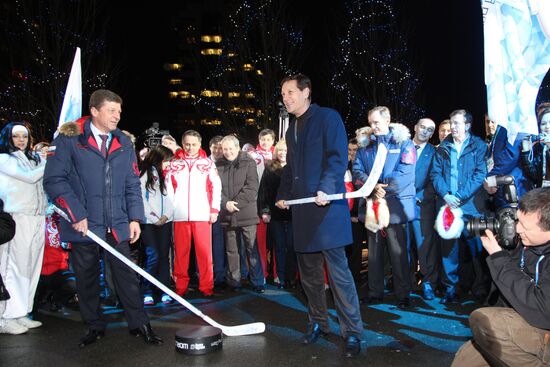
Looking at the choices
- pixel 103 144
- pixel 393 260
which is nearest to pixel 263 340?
pixel 393 260

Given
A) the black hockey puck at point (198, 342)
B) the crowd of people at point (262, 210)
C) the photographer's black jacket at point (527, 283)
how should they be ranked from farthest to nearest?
the crowd of people at point (262, 210)
the black hockey puck at point (198, 342)
the photographer's black jacket at point (527, 283)

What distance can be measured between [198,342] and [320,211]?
1.54m

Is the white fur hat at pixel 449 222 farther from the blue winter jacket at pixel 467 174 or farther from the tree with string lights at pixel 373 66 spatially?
the tree with string lights at pixel 373 66

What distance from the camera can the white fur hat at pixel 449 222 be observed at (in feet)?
21.1

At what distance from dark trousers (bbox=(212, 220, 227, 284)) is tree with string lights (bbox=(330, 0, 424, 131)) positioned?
52.5 feet

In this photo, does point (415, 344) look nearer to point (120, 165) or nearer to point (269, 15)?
point (120, 165)

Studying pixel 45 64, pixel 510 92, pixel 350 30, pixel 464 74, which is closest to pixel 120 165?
pixel 510 92

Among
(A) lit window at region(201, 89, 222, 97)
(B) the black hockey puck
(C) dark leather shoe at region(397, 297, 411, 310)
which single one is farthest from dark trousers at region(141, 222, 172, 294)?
(A) lit window at region(201, 89, 222, 97)

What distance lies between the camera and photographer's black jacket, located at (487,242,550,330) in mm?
2973

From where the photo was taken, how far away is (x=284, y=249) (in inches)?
306

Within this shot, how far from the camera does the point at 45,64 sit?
17.9 meters

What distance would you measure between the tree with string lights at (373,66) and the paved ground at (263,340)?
17.2 metres

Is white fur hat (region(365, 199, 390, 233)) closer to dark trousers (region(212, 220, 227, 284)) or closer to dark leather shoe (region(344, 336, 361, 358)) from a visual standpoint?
dark leather shoe (region(344, 336, 361, 358))

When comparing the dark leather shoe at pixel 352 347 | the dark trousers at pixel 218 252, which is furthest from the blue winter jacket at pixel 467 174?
the dark trousers at pixel 218 252
